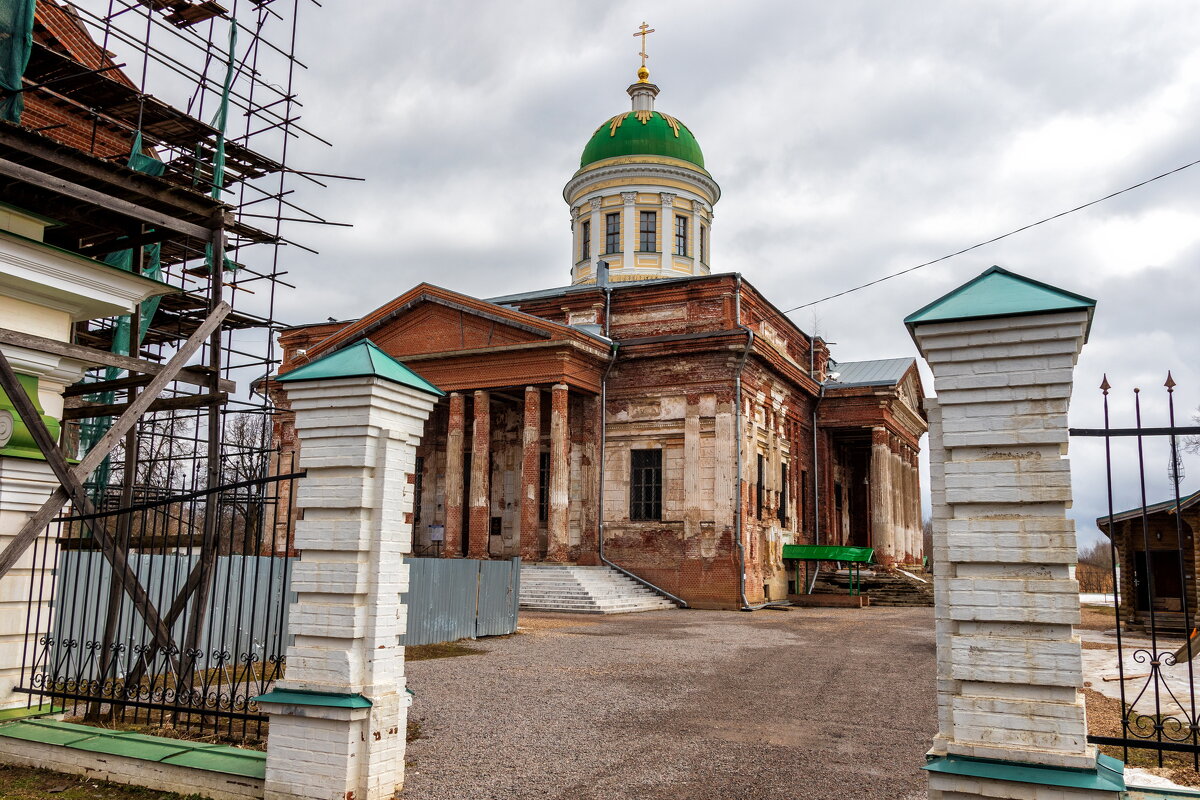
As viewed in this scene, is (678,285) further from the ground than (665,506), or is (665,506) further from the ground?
(678,285)

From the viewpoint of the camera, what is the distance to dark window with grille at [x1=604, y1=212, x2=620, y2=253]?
33.8 meters

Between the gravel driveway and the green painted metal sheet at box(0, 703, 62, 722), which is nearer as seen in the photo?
the gravel driveway

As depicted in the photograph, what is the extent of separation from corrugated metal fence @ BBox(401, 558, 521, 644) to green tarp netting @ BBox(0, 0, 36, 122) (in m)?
8.10

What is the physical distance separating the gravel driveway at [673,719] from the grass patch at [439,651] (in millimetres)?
372

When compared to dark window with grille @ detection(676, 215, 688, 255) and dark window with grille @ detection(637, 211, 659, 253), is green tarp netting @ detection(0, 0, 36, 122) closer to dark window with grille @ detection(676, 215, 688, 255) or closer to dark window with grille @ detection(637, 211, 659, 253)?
dark window with grille @ detection(637, 211, 659, 253)

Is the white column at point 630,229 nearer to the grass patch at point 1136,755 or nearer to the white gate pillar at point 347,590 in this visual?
the grass patch at point 1136,755

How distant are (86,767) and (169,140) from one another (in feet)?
→ 55.7

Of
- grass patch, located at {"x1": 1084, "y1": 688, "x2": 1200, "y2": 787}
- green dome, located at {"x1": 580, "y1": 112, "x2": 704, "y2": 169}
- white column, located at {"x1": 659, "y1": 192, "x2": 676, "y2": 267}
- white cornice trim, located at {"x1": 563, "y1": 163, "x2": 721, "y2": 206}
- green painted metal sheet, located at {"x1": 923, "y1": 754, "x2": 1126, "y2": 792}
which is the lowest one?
grass patch, located at {"x1": 1084, "y1": 688, "x2": 1200, "y2": 787}

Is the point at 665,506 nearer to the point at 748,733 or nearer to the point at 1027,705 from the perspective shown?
the point at 748,733

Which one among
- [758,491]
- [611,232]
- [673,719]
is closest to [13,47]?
[673,719]

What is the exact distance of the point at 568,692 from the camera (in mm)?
10234

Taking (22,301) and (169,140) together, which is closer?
(22,301)

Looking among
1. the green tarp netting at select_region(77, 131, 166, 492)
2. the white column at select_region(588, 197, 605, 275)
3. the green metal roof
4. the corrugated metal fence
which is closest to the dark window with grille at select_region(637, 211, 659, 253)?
the white column at select_region(588, 197, 605, 275)

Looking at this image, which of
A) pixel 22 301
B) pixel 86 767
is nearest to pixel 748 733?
pixel 86 767
